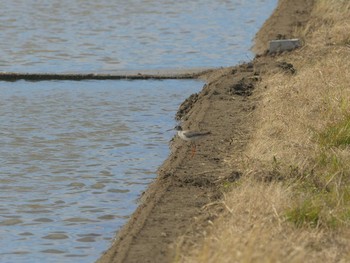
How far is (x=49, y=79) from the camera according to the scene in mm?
20375

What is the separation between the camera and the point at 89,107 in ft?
58.3

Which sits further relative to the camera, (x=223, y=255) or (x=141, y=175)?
(x=141, y=175)

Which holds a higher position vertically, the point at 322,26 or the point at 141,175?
the point at 322,26

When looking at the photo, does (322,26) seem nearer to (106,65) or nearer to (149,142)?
(106,65)

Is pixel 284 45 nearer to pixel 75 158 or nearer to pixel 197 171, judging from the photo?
pixel 75 158

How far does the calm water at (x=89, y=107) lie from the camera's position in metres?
11.2

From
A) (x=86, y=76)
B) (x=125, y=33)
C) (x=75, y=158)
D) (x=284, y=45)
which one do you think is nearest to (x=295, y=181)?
(x=75, y=158)

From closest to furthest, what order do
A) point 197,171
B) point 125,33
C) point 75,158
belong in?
point 197,171 → point 75,158 → point 125,33

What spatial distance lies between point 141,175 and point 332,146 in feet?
8.16

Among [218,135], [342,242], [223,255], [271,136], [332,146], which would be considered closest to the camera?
[223,255]

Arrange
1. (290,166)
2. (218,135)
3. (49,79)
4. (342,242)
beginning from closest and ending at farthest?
(342,242), (290,166), (218,135), (49,79)

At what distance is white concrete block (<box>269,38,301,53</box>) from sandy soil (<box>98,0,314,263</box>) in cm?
28

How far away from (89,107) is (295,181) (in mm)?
7591

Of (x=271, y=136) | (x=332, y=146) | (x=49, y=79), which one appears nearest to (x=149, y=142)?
(x=271, y=136)
